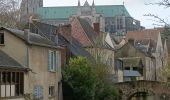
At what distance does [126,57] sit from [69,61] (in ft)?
126

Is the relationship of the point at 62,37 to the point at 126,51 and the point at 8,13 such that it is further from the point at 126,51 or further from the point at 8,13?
the point at 126,51

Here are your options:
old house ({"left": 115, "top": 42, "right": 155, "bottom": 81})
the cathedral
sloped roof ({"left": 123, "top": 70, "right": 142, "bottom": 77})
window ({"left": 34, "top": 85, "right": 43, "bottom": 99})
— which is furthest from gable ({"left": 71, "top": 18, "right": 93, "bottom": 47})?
the cathedral

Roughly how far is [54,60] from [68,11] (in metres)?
146

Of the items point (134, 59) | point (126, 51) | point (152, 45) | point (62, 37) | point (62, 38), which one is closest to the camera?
point (62, 38)

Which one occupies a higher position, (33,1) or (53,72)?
(33,1)

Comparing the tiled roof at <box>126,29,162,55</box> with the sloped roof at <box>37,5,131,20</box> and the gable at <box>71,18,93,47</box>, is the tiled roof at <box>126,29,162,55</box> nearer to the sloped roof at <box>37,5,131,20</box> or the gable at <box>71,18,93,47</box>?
the gable at <box>71,18,93,47</box>

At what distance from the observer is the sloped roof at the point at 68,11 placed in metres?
182

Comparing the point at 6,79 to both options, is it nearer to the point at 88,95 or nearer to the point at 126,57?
the point at 88,95

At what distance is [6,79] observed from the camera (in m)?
31.9

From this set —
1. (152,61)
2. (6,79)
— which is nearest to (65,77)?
(6,79)

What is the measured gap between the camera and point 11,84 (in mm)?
32562

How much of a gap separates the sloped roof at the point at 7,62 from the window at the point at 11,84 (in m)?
0.49

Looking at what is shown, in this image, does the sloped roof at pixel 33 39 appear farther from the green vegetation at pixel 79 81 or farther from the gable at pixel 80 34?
the gable at pixel 80 34

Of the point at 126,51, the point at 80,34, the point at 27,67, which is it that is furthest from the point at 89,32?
the point at 27,67
